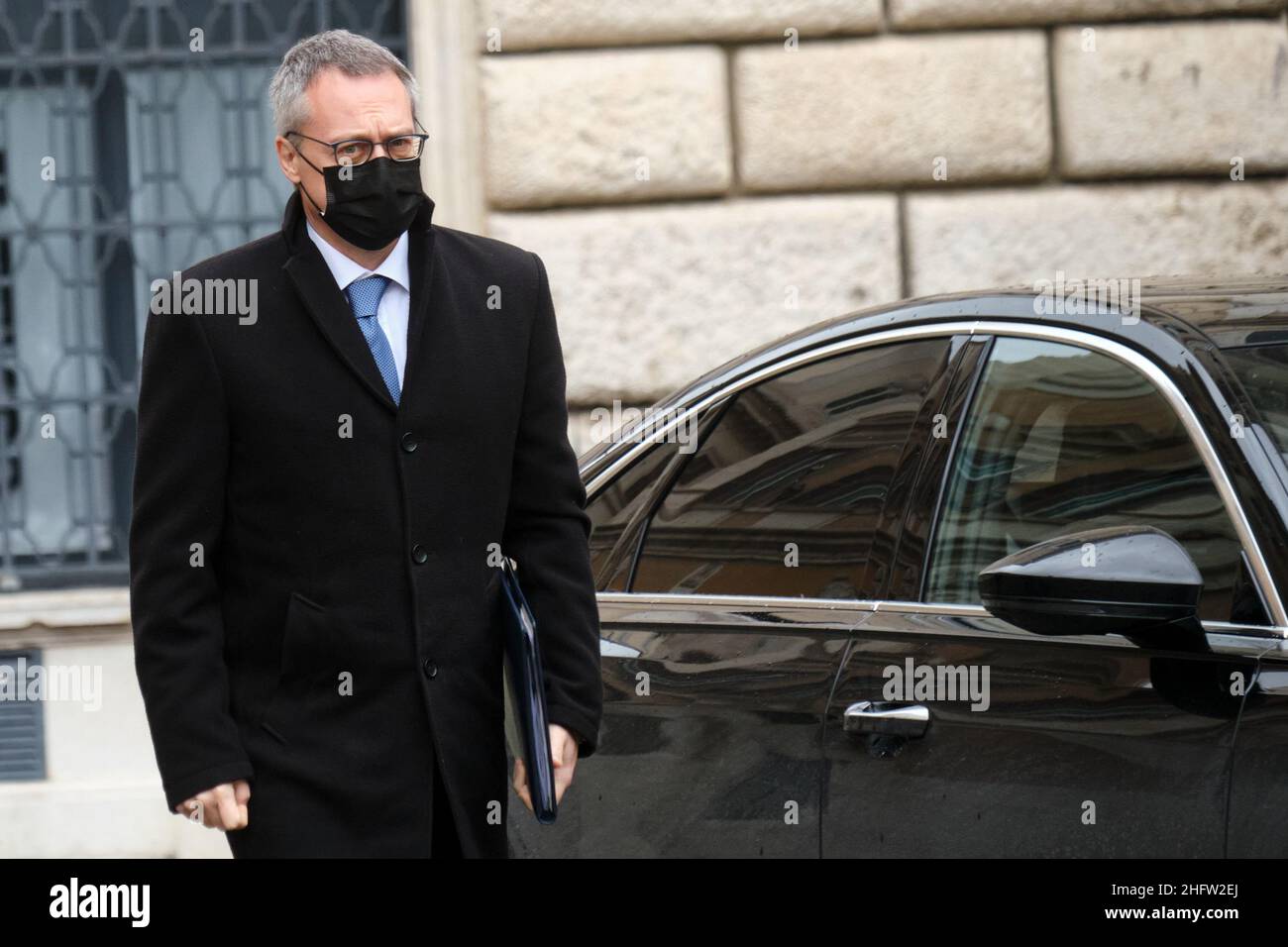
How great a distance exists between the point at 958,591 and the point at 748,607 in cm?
41

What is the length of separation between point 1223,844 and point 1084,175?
451 centimetres

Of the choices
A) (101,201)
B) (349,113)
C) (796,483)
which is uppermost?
(101,201)

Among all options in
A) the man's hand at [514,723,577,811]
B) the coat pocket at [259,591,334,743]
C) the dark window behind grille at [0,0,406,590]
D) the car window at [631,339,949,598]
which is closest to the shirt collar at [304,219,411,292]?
the coat pocket at [259,591,334,743]

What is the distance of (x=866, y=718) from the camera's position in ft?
8.91

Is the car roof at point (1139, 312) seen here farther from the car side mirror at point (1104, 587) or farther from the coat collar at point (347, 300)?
the coat collar at point (347, 300)

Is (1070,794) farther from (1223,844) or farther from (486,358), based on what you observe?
(486,358)

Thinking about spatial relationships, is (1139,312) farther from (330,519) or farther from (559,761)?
(330,519)

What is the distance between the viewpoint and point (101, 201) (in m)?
6.76

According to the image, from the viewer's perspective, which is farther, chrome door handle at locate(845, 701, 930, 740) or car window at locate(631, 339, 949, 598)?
car window at locate(631, 339, 949, 598)

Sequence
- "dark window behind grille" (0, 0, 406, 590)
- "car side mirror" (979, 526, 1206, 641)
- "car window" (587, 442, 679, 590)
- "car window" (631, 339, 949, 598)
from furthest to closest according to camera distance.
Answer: "dark window behind grille" (0, 0, 406, 590) → "car window" (587, 442, 679, 590) → "car window" (631, 339, 949, 598) → "car side mirror" (979, 526, 1206, 641)

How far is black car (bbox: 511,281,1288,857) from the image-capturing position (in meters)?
2.37

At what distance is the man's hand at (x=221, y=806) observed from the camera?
2.31m

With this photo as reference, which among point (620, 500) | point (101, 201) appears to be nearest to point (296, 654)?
point (620, 500)

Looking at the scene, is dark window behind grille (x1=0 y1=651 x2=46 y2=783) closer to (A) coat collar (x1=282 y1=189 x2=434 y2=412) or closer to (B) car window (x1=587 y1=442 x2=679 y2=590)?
(B) car window (x1=587 y1=442 x2=679 y2=590)
